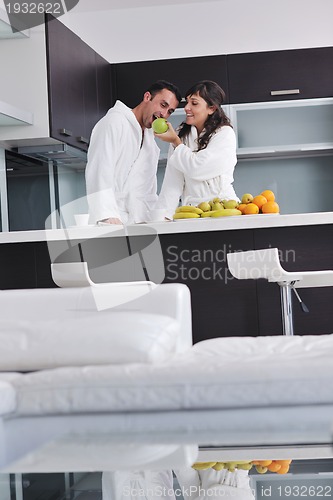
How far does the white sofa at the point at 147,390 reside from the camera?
130 cm

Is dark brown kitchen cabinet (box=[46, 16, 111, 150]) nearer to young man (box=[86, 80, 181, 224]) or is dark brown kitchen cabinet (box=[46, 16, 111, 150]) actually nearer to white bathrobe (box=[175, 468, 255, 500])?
young man (box=[86, 80, 181, 224])

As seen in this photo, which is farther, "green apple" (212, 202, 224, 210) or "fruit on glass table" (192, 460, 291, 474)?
"green apple" (212, 202, 224, 210)

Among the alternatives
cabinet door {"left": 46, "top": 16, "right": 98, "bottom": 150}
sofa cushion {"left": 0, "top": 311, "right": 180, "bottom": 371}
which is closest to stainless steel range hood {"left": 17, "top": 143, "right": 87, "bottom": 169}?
cabinet door {"left": 46, "top": 16, "right": 98, "bottom": 150}

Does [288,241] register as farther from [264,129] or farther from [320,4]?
[320,4]

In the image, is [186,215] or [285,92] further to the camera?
[285,92]

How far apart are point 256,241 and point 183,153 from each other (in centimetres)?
65

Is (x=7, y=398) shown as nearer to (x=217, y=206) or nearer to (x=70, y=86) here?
(x=217, y=206)

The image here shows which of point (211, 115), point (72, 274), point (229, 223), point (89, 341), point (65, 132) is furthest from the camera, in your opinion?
point (65, 132)

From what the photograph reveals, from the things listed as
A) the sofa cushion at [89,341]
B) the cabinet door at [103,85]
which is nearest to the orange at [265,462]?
the sofa cushion at [89,341]

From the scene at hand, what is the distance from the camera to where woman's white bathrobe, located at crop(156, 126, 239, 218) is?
15.6 ft

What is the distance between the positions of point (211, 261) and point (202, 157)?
0.60 m

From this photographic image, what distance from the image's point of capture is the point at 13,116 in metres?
5.23

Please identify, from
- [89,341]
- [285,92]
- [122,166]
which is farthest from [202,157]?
[89,341]

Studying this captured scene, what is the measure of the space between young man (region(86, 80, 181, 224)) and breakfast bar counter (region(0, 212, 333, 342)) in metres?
0.39
